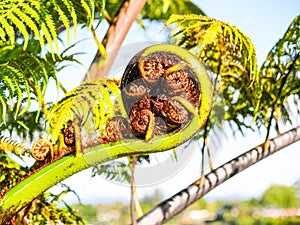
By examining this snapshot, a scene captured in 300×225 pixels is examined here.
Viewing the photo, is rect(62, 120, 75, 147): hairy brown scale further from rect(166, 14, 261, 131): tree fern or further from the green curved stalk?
rect(166, 14, 261, 131): tree fern

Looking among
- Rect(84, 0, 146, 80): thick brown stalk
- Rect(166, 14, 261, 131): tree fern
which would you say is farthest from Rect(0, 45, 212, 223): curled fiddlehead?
Rect(84, 0, 146, 80): thick brown stalk

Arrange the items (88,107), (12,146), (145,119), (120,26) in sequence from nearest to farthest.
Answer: (145,119)
(88,107)
(12,146)
(120,26)

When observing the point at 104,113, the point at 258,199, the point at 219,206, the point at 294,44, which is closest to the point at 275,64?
the point at 294,44

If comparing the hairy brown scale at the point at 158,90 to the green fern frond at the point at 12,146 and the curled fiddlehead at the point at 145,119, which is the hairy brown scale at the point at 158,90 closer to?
the curled fiddlehead at the point at 145,119

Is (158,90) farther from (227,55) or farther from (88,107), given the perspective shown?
(227,55)

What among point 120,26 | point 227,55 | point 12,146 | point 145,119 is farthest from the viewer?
Result: point 227,55

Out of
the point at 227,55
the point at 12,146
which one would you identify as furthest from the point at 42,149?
the point at 227,55
